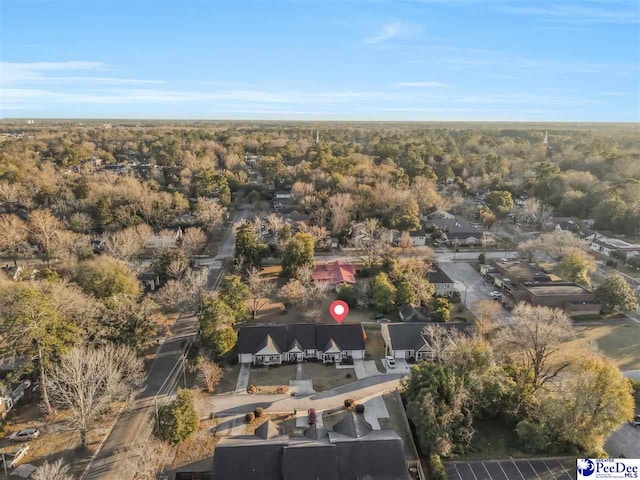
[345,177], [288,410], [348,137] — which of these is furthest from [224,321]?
[348,137]

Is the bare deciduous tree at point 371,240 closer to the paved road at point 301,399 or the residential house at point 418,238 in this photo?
the residential house at point 418,238

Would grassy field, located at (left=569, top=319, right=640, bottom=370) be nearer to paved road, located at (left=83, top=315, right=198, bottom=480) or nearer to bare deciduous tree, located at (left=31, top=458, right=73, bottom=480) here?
paved road, located at (left=83, top=315, right=198, bottom=480)

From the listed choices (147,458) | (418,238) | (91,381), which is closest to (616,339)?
(418,238)

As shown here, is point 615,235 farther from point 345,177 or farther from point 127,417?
point 127,417

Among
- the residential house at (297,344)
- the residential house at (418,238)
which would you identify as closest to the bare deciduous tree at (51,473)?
the residential house at (297,344)

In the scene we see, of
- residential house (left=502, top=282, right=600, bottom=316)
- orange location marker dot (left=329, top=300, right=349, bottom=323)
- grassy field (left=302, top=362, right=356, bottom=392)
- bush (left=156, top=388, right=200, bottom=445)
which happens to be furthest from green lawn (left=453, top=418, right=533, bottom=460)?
residential house (left=502, top=282, right=600, bottom=316)

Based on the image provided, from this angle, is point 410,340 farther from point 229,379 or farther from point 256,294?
point 256,294

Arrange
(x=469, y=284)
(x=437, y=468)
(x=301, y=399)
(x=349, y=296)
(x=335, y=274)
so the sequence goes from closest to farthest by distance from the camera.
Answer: (x=437, y=468), (x=301, y=399), (x=349, y=296), (x=335, y=274), (x=469, y=284)
